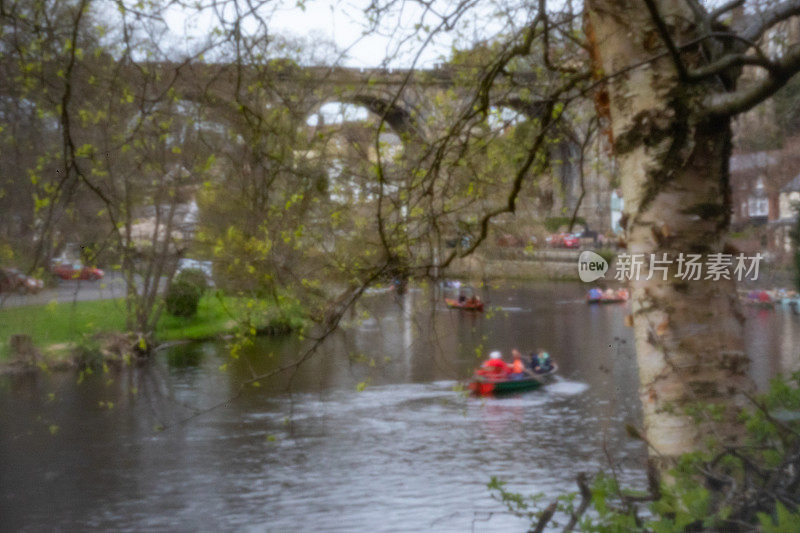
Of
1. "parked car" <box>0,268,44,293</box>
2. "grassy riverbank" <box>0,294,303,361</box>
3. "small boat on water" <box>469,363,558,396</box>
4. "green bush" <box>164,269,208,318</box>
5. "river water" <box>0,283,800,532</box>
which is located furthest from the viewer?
"small boat on water" <box>469,363,558,396</box>

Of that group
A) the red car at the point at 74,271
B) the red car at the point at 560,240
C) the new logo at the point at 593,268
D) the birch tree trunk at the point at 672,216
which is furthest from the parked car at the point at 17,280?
the red car at the point at 560,240

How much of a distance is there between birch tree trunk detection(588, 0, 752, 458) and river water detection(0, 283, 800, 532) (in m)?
2.64

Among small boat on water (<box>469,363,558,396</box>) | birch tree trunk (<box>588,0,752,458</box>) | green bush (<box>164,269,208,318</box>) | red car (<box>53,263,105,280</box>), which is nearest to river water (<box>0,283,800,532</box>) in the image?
small boat on water (<box>469,363,558,396</box>)

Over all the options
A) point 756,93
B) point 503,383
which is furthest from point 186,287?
point 756,93

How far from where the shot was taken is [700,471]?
6.07 feet

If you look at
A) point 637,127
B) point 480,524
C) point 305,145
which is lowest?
point 480,524

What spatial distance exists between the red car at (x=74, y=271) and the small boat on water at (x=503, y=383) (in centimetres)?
1064

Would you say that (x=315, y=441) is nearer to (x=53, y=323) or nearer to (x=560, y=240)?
(x=560, y=240)

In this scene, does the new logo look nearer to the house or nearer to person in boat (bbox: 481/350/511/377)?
the house

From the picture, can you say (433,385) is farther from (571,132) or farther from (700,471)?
(700,471)

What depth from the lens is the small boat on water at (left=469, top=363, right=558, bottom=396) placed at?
16.9m

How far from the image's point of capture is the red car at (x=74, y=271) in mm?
5289

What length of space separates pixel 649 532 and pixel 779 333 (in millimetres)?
20040

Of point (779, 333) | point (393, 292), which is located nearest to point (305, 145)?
point (393, 292)
